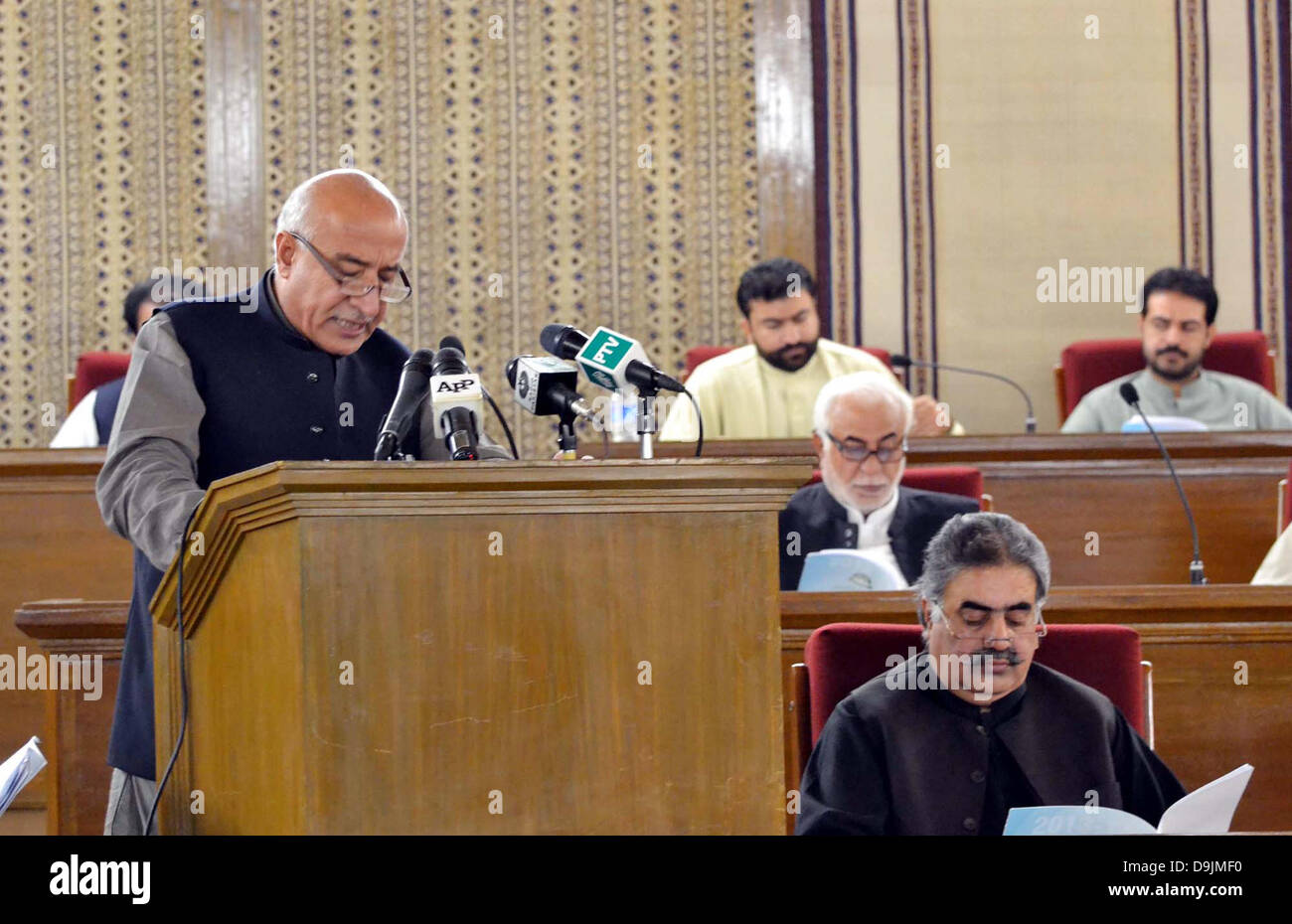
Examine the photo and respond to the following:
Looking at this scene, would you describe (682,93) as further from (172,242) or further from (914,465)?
(914,465)

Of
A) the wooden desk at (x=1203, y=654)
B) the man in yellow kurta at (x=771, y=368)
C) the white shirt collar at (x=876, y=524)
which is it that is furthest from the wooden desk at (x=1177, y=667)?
the man in yellow kurta at (x=771, y=368)

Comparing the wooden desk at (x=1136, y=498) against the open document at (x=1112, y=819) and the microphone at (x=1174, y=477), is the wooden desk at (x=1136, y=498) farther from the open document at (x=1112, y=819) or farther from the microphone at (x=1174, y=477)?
the open document at (x=1112, y=819)

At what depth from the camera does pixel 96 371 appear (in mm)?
Result: 6070

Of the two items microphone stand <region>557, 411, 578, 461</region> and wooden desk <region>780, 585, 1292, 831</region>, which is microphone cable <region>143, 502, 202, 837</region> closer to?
microphone stand <region>557, 411, 578, 461</region>

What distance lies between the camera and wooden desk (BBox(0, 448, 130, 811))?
4.43 meters

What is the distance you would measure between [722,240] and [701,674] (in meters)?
5.32

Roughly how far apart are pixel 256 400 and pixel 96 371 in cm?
356

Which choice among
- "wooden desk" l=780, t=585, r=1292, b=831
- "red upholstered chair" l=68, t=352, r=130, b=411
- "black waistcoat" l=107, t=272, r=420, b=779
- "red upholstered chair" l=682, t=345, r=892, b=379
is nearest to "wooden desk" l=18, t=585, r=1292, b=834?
"wooden desk" l=780, t=585, r=1292, b=831

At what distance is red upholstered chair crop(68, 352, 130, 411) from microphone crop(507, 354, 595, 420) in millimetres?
4025

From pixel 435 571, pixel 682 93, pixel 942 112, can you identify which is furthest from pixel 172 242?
pixel 435 571

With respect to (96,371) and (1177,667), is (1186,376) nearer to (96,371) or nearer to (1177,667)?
(1177,667)

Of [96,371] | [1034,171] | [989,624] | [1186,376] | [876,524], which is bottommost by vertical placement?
[989,624]

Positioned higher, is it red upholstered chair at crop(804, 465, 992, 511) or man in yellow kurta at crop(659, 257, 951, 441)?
man in yellow kurta at crop(659, 257, 951, 441)

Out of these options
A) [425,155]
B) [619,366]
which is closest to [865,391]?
[619,366]
